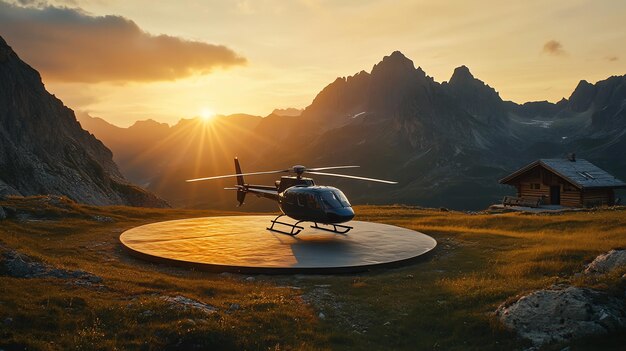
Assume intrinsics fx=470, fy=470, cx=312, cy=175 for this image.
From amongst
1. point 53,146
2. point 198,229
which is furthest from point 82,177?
point 198,229

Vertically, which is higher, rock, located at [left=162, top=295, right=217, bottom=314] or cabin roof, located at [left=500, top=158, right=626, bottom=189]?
cabin roof, located at [left=500, top=158, right=626, bottom=189]

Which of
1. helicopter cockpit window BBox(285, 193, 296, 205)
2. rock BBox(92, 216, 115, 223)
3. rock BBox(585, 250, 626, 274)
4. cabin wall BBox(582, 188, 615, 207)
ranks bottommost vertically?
rock BBox(92, 216, 115, 223)

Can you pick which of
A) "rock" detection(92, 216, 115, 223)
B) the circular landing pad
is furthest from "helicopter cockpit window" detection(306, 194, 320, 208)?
"rock" detection(92, 216, 115, 223)

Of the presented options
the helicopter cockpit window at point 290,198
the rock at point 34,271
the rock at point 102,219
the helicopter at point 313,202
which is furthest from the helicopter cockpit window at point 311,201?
the rock at point 102,219

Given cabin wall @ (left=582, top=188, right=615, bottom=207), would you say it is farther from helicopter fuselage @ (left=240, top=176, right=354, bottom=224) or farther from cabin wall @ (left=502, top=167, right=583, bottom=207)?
helicopter fuselage @ (left=240, top=176, right=354, bottom=224)

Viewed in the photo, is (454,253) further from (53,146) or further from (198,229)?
(53,146)

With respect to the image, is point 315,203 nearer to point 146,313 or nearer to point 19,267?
point 146,313
